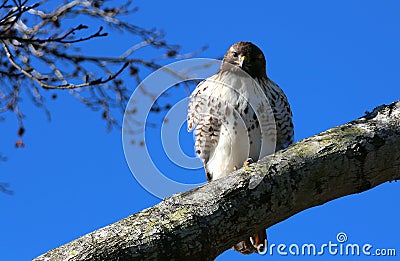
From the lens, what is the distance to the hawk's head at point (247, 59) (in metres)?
4.63

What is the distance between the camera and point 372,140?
2.20 m

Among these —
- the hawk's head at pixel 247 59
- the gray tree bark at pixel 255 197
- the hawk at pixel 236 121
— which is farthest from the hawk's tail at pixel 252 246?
the gray tree bark at pixel 255 197

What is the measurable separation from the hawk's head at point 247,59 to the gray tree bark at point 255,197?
A: 7.64ft

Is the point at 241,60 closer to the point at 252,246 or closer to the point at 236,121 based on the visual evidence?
the point at 236,121

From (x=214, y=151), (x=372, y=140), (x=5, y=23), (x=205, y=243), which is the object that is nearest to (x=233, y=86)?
(x=214, y=151)

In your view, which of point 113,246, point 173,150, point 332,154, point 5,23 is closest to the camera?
point 113,246

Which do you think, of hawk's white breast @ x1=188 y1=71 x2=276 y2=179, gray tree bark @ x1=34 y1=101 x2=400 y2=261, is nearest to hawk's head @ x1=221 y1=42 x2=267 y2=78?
hawk's white breast @ x1=188 y1=71 x2=276 y2=179

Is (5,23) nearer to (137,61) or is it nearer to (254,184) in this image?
(137,61)

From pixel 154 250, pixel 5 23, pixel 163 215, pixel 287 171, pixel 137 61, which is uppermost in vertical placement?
pixel 137 61

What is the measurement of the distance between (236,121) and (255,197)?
211 centimetres

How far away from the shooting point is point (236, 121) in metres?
4.13

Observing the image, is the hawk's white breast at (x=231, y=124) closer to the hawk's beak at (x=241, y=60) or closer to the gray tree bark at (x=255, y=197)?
the hawk's beak at (x=241, y=60)

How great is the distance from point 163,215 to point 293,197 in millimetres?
423

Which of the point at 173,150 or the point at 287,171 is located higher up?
the point at 173,150
